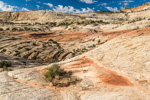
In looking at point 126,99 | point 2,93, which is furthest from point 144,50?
point 2,93

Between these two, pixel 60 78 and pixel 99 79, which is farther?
pixel 60 78

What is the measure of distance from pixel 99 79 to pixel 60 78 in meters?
2.53

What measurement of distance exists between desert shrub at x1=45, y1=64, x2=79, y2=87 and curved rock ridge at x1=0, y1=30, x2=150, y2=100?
29cm

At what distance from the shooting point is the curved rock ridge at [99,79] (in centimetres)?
558

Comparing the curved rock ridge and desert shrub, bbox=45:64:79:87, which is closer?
the curved rock ridge

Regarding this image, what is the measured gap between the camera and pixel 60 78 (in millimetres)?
7375

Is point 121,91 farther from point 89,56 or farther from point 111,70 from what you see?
point 89,56

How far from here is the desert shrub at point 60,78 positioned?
6.75m

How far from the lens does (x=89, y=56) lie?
10.0 m

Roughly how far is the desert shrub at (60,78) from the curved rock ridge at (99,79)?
0.96 feet

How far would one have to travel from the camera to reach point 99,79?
7031mm

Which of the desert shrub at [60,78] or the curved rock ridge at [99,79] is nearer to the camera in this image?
the curved rock ridge at [99,79]

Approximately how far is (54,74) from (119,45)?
661 cm

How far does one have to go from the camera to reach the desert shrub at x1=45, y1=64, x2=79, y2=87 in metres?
6.75
